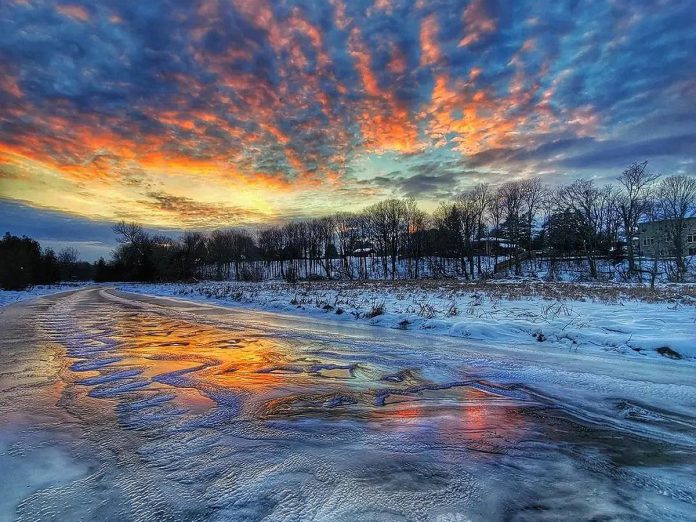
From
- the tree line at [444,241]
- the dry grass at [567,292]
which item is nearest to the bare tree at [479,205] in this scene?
the tree line at [444,241]

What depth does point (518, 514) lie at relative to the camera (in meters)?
2.30

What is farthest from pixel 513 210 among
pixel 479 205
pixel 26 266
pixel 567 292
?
pixel 26 266

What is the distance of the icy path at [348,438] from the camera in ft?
7.96

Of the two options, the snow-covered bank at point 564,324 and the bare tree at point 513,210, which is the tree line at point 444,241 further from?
the snow-covered bank at point 564,324

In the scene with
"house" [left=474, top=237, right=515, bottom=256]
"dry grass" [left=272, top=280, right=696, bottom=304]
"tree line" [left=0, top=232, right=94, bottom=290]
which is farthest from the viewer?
"house" [left=474, top=237, right=515, bottom=256]

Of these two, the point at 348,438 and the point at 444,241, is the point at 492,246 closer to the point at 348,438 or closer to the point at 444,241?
the point at 444,241

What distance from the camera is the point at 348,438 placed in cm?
344

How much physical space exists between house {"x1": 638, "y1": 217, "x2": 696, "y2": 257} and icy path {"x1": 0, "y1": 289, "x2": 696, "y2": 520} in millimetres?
57535

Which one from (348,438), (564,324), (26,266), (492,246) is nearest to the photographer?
(348,438)

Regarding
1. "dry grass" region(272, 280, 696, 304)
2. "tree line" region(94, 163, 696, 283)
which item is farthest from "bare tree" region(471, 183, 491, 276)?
"dry grass" region(272, 280, 696, 304)

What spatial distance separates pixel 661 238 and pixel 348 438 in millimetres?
65180

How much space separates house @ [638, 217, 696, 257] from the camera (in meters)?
51.2

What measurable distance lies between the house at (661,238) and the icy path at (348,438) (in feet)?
189

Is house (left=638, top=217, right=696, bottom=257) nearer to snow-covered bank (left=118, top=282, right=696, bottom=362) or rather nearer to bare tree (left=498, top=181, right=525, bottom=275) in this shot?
bare tree (left=498, top=181, right=525, bottom=275)
